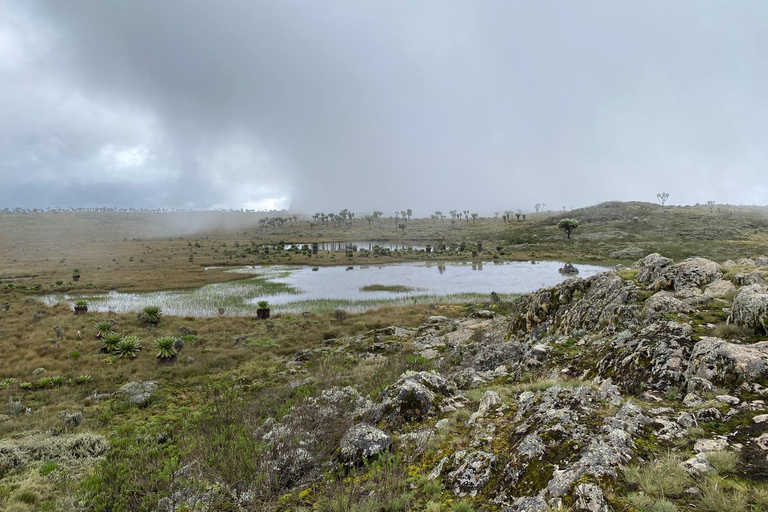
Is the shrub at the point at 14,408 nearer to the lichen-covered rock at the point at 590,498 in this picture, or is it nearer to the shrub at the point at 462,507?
the shrub at the point at 462,507

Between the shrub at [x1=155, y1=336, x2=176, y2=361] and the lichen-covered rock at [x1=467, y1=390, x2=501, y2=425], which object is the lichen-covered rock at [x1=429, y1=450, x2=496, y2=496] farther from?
the shrub at [x1=155, y1=336, x2=176, y2=361]

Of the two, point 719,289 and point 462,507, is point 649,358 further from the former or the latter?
point 462,507

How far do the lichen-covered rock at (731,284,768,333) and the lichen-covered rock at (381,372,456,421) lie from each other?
644 cm

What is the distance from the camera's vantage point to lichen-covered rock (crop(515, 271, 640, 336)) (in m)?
10.4

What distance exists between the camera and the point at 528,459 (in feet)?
15.8

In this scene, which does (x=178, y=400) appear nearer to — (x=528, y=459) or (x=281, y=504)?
(x=281, y=504)

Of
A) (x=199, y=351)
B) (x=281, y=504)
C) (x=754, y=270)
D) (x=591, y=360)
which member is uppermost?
(x=754, y=270)

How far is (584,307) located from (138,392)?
18.1 m

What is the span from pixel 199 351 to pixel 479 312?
62.9ft

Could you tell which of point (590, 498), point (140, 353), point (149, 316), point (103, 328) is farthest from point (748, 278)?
point (149, 316)

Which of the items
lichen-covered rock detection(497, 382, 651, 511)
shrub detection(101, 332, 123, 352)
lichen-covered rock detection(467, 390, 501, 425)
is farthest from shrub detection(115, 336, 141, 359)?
lichen-covered rock detection(497, 382, 651, 511)

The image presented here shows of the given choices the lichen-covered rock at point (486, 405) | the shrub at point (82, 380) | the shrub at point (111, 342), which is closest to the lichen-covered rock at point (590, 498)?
the lichen-covered rock at point (486, 405)

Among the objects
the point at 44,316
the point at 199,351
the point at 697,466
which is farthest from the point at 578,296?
the point at 44,316

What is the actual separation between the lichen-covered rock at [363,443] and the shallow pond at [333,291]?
1049 inches
